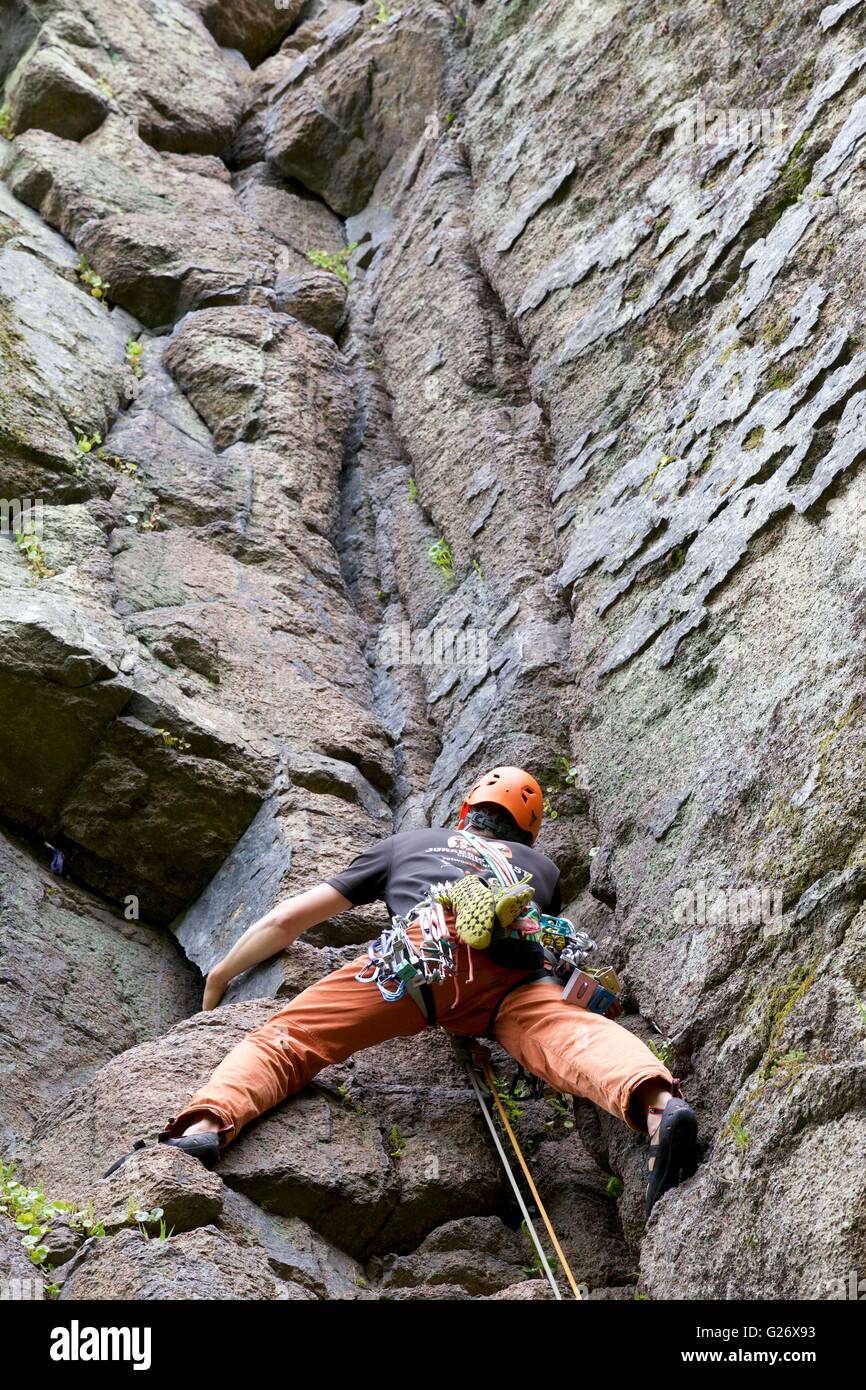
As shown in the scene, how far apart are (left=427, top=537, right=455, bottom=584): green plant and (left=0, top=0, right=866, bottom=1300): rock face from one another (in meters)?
0.03

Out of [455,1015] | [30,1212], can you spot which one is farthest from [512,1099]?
[30,1212]

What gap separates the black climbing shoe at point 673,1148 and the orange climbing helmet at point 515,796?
160cm

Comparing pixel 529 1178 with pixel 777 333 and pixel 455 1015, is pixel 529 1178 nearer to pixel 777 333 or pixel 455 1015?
pixel 455 1015

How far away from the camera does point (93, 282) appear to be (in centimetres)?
952

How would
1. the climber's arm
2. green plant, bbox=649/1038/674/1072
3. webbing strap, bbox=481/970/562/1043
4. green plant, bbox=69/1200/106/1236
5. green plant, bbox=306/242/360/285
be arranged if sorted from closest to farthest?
green plant, bbox=69/1200/106/1236 → green plant, bbox=649/1038/674/1072 → webbing strap, bbox=481/970/562/1043 → the climber's arm → green plant, bbox=306/242/360/285

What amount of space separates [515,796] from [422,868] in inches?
22.2

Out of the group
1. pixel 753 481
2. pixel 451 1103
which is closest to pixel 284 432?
pixel 753 481

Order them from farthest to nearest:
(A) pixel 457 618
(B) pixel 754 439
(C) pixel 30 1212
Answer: (A) pixel 457 618 → (B) pixel 754 439 → (C) pixel 30 1212

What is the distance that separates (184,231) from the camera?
10180 millimetres

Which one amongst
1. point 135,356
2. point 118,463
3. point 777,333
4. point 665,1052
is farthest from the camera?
point 135,356

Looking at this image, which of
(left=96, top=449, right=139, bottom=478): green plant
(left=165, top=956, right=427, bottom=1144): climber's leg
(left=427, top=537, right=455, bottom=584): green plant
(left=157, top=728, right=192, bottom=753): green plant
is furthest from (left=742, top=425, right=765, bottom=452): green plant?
(left=96, top=449, right=139, bottom=478): green plant

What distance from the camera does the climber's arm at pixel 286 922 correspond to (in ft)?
17.3

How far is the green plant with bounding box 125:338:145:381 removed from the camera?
8.93m

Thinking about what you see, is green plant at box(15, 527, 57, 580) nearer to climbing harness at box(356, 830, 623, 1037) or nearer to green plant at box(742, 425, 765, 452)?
climbing harness at box(356, 830, 623, 1037)
